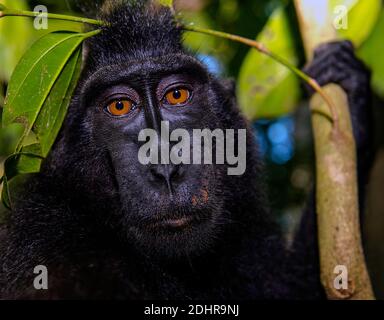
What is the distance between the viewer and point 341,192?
3.59 m

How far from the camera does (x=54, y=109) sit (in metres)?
3.36

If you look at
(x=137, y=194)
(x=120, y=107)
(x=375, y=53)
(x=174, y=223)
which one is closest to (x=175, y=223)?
(x=174, y=223)

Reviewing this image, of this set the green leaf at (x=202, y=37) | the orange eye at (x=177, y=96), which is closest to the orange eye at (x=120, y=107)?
the orange eye at (x=177, y=96)

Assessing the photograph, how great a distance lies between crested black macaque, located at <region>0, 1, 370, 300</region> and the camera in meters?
3.37

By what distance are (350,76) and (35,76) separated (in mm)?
2711

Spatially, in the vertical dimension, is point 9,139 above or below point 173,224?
above

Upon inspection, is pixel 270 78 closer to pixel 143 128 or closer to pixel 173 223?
pixel 143 128

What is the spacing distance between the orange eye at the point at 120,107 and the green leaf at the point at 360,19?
2.06 meters

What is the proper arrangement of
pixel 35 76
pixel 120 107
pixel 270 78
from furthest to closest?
pixel 270 78 → pixel 120 107 → pixel 35 76

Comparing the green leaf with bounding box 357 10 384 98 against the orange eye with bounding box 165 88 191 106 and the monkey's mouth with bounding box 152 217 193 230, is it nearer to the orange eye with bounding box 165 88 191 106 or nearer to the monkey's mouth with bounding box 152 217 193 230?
the orange eye with bounding box 165 88 191 106

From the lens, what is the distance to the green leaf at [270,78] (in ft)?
16.7

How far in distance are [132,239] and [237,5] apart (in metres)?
4.55

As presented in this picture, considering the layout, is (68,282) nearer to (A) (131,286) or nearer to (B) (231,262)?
(A) (131,286)
